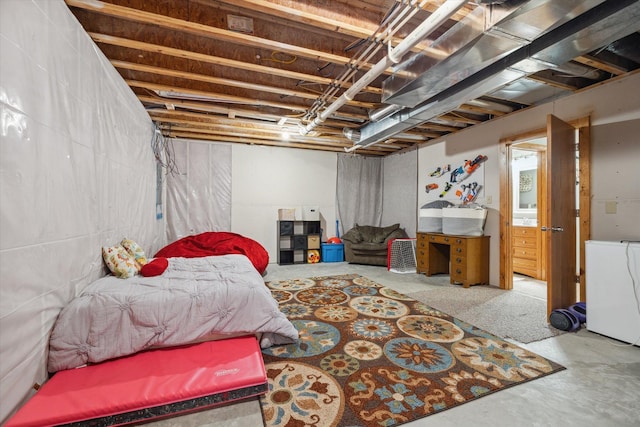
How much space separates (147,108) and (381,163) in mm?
4639

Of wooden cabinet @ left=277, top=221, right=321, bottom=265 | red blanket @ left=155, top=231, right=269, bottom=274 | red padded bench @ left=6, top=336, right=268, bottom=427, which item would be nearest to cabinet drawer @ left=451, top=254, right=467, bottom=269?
wooden cabinet @ left=277, top=221, right=321, bottom=265

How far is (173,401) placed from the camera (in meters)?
1.38

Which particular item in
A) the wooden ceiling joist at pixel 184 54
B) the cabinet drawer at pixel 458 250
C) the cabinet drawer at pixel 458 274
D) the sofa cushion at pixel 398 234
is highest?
the wooden ceiling joist at pixel 184 54

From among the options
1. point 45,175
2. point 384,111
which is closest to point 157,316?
point 45,175

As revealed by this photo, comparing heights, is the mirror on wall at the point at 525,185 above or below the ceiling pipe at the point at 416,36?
below

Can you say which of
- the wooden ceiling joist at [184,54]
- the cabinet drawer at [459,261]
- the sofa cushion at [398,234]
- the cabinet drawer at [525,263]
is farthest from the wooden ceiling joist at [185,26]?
the cabinet drawer at [525,263]

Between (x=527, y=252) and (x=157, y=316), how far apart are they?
16.8ft

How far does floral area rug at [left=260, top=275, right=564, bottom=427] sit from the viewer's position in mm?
1434

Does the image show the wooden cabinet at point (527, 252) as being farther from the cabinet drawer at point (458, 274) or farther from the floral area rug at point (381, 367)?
the floral area rug at point (381, 367)

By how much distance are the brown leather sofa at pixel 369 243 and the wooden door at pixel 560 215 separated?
255 cm

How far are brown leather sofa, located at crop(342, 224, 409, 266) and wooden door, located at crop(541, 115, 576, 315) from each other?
8.36 feet

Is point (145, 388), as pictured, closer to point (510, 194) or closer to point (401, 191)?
point (510, 194)

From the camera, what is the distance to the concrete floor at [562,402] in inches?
53.2

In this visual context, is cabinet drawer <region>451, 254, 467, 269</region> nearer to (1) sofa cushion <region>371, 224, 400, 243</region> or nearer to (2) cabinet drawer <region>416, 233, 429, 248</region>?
(2) cabinet drawer <region>416, 233, 429, 248</region>
